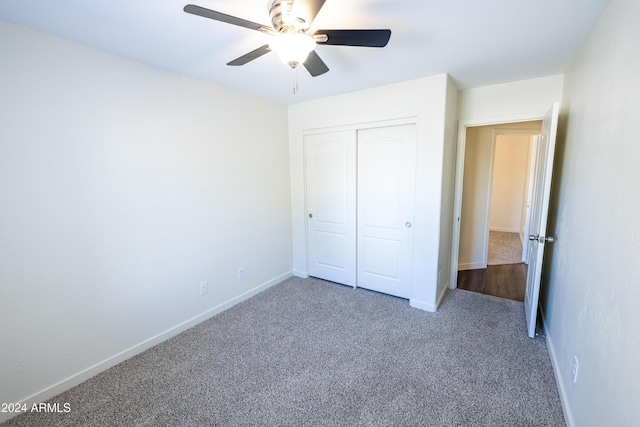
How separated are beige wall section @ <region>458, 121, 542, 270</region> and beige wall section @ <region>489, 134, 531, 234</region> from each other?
255cm

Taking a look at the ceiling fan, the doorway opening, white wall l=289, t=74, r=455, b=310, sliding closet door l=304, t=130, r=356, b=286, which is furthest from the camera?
the doorway opening

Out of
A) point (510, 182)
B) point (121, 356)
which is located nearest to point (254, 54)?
point (121, 356)

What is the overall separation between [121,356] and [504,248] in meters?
5.91

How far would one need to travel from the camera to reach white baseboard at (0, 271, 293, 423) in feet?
5.75

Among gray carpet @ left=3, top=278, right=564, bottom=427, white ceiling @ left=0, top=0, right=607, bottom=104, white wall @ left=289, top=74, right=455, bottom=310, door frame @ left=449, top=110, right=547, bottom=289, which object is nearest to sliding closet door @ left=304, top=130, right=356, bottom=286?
white wall @ left=289, top=74, right=455, bottom=310

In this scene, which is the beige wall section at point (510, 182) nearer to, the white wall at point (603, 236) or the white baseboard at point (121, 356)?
the white wall at point (603, 236)

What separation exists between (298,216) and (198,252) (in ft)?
4.59

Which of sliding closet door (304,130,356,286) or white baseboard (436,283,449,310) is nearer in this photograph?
white baseboard (436,283,449,310)

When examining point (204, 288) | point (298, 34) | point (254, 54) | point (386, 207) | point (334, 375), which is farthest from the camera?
point (386, 207)

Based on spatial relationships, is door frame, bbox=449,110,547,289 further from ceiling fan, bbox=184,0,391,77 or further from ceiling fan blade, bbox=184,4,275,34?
ceiling fan blade, bbox=184,4,275,34

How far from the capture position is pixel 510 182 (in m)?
6.35

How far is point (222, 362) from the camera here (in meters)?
2.11

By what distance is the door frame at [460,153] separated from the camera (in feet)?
8.95

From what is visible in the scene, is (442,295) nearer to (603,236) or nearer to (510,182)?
(603,236)
